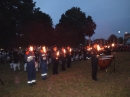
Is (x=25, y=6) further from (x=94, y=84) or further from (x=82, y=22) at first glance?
(x=94, y=84)

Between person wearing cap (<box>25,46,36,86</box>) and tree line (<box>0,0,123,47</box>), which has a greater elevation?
tree line (<box>0,0,123,47</box>)

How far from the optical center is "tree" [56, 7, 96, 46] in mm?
58219

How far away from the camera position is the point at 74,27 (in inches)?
2382

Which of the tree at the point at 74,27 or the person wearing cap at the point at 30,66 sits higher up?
the tree at the point at 74,27

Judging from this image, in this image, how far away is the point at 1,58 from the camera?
85.1ft

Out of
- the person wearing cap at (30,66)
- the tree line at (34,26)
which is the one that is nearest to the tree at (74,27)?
the tree line at (34,26)

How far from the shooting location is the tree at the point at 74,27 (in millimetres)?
58219

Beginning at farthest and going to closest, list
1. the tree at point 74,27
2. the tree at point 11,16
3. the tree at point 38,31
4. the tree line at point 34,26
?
the tree at point 74,27
the tree at point 38,31
the tree line at point 34,26
the tree at point 11,16

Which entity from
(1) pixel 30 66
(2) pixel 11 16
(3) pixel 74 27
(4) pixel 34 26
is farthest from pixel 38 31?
(1) pixel 30 66

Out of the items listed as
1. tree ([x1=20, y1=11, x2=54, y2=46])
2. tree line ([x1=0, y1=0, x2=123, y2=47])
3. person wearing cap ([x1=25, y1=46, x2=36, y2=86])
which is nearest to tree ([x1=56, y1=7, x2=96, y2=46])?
tree line ([x1=0, y1=0, x2=123, y2=47])

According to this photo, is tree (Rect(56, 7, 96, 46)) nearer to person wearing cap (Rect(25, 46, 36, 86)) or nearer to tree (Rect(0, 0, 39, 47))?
tree (Rect(0, 0, 39, 47))

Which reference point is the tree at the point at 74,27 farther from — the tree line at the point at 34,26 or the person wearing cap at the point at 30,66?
the person wearing cap at the point at 30,66

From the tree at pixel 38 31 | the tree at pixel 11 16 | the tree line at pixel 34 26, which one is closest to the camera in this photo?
the tree at pixel 11 16

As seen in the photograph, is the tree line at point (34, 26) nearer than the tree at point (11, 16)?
No
